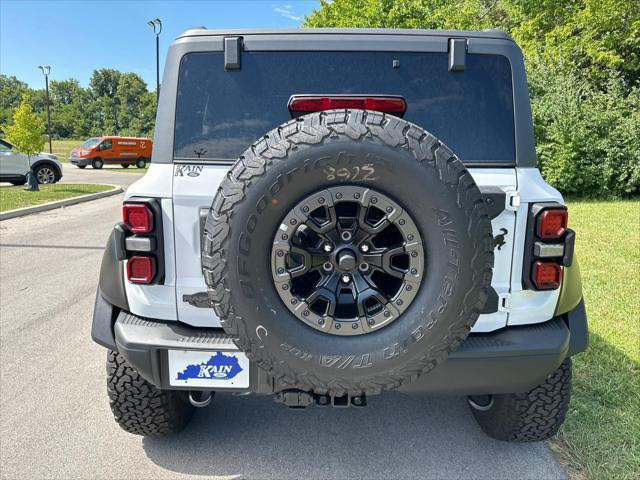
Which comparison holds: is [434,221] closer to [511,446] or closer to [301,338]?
[301,338]

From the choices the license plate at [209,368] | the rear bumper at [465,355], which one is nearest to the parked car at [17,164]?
the rear bumper at [465,355]

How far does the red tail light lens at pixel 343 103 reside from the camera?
1.94 metres

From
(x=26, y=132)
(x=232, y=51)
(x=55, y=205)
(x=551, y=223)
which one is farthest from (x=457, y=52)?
(x=26, y=132)

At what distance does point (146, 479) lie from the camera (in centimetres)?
235

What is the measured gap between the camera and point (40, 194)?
13.5m

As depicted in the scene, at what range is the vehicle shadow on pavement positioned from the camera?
2.44 meters

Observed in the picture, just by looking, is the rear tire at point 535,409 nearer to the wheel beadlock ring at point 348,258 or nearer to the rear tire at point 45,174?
the wheel beadlock ring at point 348,258

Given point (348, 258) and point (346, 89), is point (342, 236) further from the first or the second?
point (346, 89)

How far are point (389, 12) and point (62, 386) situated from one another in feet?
57.4

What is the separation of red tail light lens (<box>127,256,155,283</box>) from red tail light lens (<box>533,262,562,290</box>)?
1632 millimetres

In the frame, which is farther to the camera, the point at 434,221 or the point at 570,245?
the point at 570,245

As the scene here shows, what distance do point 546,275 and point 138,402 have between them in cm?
206

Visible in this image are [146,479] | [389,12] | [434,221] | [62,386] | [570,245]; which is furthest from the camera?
[389,12]

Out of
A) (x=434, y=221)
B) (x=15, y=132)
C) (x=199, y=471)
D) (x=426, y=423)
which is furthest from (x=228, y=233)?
(x=15, y=132)
